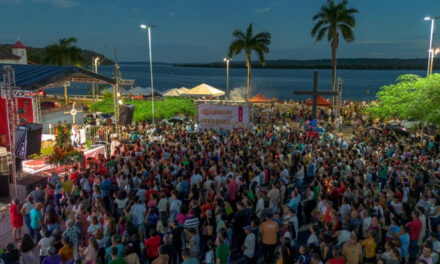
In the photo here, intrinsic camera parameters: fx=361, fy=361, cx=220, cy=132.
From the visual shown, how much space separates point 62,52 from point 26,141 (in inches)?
1690

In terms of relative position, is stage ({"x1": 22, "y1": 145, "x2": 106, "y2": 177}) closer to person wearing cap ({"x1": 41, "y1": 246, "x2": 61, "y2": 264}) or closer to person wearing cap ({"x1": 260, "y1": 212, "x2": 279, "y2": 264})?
person wearing cap ({"x1": 41, "y1": 246, "x2": 61, "y2": 264})

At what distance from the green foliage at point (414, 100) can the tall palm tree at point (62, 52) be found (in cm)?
4315

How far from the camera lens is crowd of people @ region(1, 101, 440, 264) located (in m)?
6.27

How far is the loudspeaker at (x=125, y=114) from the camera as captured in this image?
18275 mm

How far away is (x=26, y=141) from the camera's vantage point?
12.2 m

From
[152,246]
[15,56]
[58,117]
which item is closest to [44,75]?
[152,246]

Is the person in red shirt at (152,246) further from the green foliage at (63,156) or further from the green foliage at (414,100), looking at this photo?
the green foliage at (414,100)

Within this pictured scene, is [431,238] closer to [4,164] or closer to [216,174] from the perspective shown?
[216,174]

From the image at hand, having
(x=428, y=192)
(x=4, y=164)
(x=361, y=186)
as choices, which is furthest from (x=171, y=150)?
(x=428, y=192)

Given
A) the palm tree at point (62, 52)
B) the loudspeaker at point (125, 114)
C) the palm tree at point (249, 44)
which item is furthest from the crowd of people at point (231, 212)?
the palm tree at point (62, 52)

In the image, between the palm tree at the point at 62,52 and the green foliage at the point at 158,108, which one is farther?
the palm tree at the point at 62,52

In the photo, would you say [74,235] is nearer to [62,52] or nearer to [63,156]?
[63,156]

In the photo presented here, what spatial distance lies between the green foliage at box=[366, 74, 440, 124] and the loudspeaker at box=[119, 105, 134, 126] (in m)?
13.6

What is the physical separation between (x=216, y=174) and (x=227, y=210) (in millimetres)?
→ 2427
